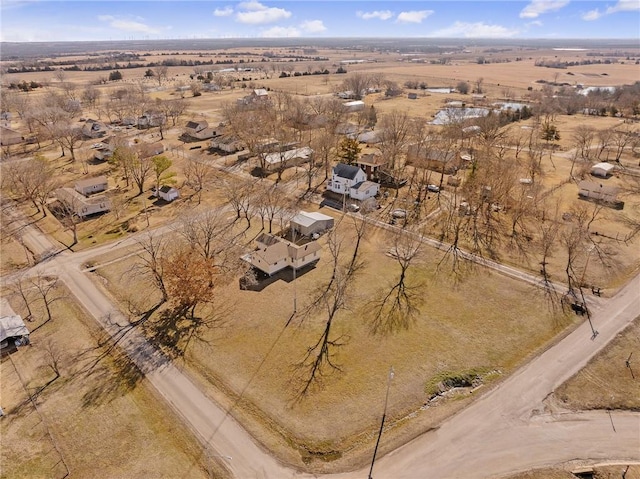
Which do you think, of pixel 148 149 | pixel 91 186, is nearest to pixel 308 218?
pixel 91 186

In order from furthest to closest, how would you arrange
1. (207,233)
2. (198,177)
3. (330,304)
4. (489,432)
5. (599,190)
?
(198,177)
(599,190)
(207,233)
(330,304)
(489,432)

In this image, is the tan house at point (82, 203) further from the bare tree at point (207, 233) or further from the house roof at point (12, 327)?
the house roof at point (12, 327)

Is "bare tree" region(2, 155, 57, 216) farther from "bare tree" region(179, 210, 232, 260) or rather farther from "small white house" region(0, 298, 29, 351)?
"small white house" region(0, 298, 29, 351)

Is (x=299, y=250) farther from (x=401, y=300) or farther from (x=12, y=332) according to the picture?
(x=12, y=332)

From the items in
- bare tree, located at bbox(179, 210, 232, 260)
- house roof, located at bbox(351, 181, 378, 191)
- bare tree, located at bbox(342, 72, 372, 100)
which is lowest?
bare tree, located at bbox(179, 210, 232, 260)

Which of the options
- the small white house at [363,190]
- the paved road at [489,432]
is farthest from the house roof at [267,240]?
the small white house at [363,190]

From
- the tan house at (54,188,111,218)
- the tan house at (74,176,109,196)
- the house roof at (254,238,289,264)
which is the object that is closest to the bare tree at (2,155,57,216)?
the tan house at (54,188,111,218)
